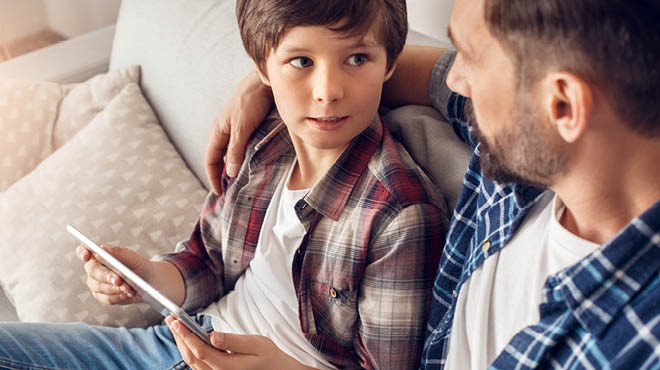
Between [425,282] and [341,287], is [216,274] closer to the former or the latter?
[341,287]

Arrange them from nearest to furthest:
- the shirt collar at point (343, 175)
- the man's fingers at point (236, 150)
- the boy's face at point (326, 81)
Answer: the boy's face at point (326, 81) < the shirt collar at point (343, 175) < the man's fingers at point (236, 150)

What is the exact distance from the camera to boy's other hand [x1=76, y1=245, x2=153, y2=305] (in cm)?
112

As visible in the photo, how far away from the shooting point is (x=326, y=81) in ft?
3.07

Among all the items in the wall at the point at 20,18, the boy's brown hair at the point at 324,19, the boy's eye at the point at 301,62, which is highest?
the wall at the point at 20,18

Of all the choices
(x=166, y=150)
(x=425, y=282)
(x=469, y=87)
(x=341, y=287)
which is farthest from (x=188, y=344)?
(x=166, y=150)

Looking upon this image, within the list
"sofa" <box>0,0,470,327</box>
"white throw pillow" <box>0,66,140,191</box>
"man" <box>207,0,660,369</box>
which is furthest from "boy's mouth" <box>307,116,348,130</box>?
"white throw pillow" <box>0,66,140,191</box>

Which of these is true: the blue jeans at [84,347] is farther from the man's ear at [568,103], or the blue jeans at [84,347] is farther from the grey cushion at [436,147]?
the man's ear at [568,103]

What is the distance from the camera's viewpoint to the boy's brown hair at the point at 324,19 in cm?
91

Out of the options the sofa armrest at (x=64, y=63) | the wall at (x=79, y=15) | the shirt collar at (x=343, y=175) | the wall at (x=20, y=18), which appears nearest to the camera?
the shirt collar at (x=343, y=175)

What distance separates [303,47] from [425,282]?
1.32 ft

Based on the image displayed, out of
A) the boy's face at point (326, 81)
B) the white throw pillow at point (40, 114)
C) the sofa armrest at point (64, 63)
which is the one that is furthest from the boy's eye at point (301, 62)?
the sofa armrest at point (64, 63)

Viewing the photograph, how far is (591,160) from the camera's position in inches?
27.5

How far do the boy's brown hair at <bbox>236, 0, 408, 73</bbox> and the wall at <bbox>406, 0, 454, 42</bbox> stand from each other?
13.3 inches

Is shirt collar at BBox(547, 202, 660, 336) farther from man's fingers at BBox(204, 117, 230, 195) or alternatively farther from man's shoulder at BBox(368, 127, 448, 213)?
man's fingers at BBox(204, 117, 230, 195)
